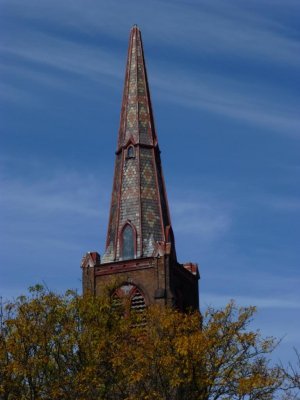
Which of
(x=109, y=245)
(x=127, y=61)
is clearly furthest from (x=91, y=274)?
A: (x=127, y=61)

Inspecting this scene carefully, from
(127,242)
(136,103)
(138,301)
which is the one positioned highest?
(136,103)

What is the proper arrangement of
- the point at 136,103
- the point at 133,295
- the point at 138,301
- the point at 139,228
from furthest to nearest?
the point at 136,103, the point at 139,228, the point at 133,295, the point at 138,301

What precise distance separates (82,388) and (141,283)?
66.3 ft

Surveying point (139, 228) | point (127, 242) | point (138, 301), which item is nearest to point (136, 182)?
point (139, 228)

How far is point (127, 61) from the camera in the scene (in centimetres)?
6481

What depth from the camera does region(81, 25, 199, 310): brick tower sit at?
55500 mm

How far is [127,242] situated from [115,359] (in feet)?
71.8

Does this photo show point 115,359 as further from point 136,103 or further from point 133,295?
point 136,103

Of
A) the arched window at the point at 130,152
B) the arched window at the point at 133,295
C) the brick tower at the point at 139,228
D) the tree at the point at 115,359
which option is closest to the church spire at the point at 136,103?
the brick tower at the point at 139,228

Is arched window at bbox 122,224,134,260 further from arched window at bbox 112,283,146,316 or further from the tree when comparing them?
the tree

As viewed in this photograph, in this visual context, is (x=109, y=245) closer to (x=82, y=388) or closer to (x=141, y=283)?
(x=141, y=283)

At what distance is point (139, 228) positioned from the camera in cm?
5784

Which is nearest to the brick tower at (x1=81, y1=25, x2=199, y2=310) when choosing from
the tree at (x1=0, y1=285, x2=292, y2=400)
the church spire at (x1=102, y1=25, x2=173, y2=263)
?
the church spire at (x1=102, y1=25, x2=173, y2=263)

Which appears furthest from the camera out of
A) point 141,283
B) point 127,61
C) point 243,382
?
point 127,61
